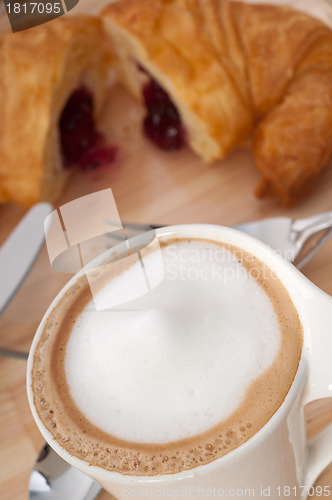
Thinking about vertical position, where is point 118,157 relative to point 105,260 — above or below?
below

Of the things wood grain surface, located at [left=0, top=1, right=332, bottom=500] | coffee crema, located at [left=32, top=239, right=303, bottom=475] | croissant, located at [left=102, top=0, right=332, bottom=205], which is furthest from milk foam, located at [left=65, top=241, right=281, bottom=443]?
croissant, located at [left=102, top=0, right=332, bottom=205]

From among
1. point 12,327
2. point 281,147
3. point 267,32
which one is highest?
point 267,32

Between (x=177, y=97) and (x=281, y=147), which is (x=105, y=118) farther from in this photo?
(x=281, y=147)

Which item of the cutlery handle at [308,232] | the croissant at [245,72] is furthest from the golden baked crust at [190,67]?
the cutlery handle at [308,232]

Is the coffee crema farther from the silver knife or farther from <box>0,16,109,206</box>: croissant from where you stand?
<box>0,16,109,206</box>: croissant

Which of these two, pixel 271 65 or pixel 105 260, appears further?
pixel 271 65

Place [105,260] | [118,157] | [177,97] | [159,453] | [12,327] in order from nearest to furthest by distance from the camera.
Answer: [159,453] → [105,260] → [12,327] → [177,97] → [118,157]

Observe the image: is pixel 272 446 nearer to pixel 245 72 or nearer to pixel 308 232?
pixel 308 232

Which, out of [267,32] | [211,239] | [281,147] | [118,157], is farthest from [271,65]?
[211,239]
